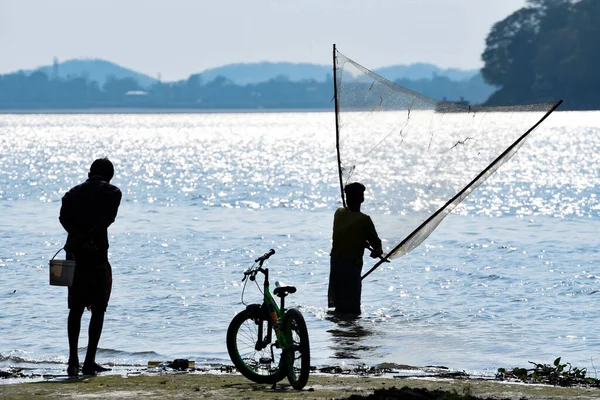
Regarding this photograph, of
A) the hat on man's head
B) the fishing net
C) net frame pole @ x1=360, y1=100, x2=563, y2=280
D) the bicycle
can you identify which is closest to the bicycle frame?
the bicycle

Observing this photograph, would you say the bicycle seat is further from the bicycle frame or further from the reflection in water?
the reflection in water

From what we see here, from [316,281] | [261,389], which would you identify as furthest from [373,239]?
[316,281]

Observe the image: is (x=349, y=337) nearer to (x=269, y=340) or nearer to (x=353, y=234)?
(x=353, y=234)

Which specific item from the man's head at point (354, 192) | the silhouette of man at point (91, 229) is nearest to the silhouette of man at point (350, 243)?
the man's head at point (354, 192)

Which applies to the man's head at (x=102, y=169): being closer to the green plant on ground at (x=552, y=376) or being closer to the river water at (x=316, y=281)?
the river water at (x=316, y=281)

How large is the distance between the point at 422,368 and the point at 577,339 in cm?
372

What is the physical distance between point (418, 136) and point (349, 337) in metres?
2.79

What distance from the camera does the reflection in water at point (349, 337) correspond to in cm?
1359

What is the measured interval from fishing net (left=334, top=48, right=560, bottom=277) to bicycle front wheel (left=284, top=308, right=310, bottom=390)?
4779 mm

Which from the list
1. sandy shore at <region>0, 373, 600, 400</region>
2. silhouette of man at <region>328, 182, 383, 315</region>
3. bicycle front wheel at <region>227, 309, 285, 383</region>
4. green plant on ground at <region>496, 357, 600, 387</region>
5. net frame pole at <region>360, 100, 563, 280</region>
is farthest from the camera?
net frame pole at <region>360, 100, 563, 280</region>

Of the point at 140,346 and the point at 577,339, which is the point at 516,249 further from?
the point at 140,346

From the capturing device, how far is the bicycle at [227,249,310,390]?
9.42 metres

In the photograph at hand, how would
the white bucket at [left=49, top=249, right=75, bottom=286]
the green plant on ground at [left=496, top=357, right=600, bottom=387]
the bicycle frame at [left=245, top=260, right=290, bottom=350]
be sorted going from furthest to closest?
the green plant on ground at [left=496, top=357, right=600, bottom=387]
the white bucket at [left=49, top=249, right=75, bottom=286]
the bicycle frame at [left=245, top=260, right=290, bottom=350]

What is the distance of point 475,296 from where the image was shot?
66.1 ft
